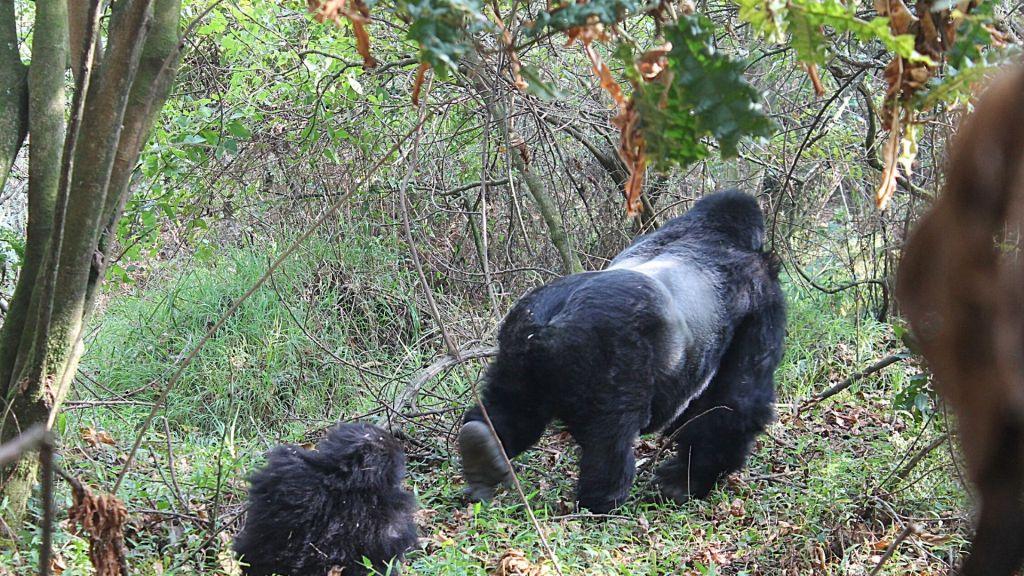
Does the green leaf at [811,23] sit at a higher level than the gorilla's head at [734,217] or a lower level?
higher

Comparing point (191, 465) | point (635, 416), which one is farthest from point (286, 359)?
point (635, 416)

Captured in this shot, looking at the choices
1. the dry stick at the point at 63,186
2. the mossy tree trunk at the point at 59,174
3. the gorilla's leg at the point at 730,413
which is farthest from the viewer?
the gorilla's leg at the point at 730,413

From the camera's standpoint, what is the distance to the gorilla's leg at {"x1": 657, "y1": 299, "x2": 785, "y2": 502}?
4.23 meters

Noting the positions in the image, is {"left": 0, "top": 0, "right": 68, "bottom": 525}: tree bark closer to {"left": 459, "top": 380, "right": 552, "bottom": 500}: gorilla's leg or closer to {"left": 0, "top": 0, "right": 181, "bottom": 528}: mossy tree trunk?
{"left": 0, "top": 0, "right": 181, "bottom": 528}: mossy tree trunk

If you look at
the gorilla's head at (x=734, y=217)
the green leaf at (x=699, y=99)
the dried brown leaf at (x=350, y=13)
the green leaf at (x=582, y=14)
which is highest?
the dried brown leaf at (x=350, y=13)

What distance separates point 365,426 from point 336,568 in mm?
525

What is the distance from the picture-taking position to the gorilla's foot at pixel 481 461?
3592mm

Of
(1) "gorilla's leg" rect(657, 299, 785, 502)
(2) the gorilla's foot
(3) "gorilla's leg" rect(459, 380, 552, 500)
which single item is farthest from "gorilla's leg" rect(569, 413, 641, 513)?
(1) "gorilla's leg" rect(657, 299, 785, 502)

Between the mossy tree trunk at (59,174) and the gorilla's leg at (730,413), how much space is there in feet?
8.25

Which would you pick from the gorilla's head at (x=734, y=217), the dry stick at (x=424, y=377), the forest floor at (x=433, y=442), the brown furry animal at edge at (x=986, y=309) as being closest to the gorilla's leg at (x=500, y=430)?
the forest floor at (x=433, y=442)

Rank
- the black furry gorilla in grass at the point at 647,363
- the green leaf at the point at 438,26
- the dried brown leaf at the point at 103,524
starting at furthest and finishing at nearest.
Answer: the black furry gorilla in grass at the point at 647,363 → the dried brown leaf at the point at 103,524 → the green leaf at the point at 438,26

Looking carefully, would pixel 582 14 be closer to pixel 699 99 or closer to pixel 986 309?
pixel 699 99

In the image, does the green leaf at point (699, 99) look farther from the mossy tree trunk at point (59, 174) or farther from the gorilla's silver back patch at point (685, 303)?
the gorilla's silver back patch at point (685, 303)

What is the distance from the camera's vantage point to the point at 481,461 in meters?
3.65
